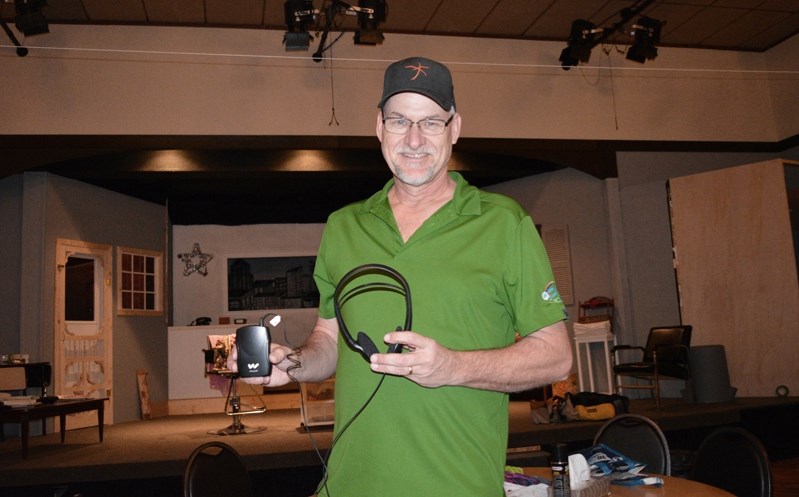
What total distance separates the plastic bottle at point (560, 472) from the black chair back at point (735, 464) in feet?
2.69

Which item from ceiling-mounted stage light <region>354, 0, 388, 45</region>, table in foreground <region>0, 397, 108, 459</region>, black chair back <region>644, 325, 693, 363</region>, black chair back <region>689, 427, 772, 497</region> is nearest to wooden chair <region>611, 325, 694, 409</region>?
black chair back <region>644, 325, 693, 363</region>

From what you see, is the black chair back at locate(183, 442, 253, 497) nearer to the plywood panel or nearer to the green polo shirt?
the green polo shirt

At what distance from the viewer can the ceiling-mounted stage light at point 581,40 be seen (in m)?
8.53

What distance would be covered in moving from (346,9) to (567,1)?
2756mm

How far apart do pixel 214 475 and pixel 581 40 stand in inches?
291

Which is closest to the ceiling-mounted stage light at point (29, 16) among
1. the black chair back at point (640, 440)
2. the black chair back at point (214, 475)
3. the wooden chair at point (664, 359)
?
the black chair back at point (214, 475)

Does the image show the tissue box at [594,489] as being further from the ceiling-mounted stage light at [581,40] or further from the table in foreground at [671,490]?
the ceiling-mounted stage light at [581,40]

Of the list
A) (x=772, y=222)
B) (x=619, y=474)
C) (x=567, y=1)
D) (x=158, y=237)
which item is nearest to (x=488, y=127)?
(x=567, y=1)

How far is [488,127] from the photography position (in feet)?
31.0

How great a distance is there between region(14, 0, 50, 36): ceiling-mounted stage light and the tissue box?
6.90 m

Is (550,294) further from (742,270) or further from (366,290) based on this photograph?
(742,270)

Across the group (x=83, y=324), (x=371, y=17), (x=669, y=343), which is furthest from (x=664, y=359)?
(x=83, y=324)

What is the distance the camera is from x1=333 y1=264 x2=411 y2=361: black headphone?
1083 millimetres

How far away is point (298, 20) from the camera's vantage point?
7602mm
